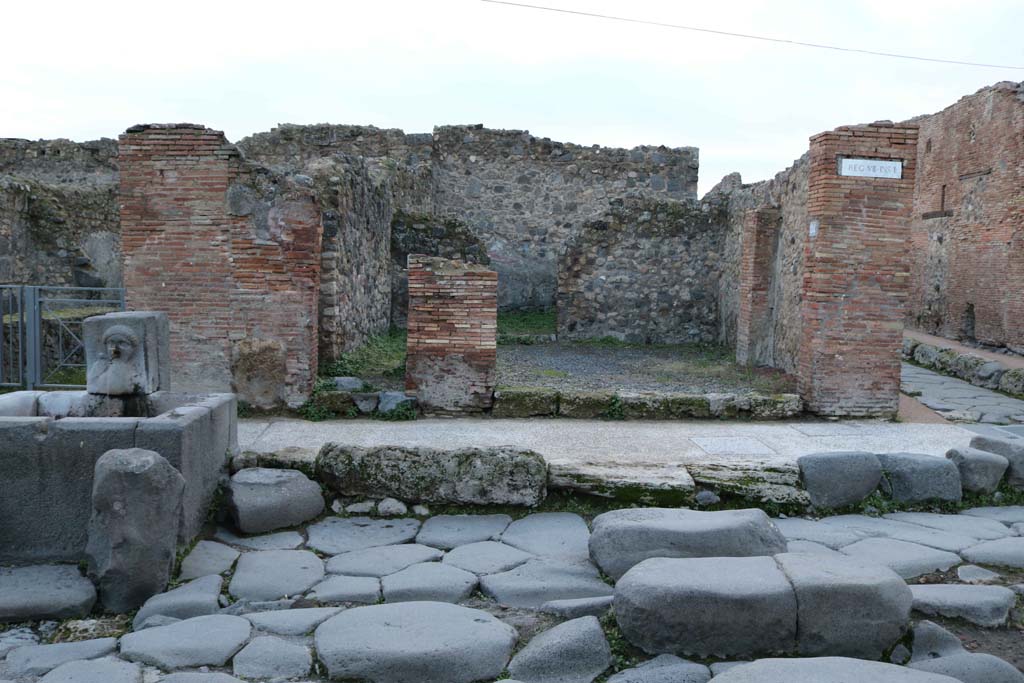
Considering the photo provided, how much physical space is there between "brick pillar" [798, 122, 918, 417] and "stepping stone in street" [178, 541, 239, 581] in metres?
5.60

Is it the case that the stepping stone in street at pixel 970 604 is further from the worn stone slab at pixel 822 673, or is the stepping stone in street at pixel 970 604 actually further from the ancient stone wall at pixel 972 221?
the ancient stone wall at pixel 972 221

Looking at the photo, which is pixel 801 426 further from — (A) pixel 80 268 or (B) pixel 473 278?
(A) pixel 80 268

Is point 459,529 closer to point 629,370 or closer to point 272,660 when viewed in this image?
point 272,660

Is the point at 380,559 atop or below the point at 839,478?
below

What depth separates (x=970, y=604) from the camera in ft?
12.2

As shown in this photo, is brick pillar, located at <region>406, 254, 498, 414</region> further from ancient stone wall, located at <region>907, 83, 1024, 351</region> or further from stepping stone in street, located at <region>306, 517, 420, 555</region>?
ancient stone wall, located at <region>907, 83, 1024, 351</region>

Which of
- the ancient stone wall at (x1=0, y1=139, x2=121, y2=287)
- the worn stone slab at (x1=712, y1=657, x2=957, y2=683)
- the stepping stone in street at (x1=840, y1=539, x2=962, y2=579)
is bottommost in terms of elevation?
the stepping stone in street at (x1=840, y1=539, x2=962, y2=579)

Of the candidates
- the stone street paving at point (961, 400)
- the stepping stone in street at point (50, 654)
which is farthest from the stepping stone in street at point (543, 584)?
the stone street paving at point (961, 400)

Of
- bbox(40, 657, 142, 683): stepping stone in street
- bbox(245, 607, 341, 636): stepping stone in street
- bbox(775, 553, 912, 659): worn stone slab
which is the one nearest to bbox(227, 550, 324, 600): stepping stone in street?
bbox(245, 607, 341, 636): stepping stone in street

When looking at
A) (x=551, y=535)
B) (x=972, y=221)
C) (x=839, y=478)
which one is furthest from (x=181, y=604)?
(x=972, y=221)

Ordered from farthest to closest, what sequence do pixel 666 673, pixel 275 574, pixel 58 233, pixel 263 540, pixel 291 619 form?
pixel 58 233
pixel 263 540
pixel 275 574
pixel 291 619
pixel 666 673

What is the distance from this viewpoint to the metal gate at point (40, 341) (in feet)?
26.0

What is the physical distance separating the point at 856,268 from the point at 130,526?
6.61 meters

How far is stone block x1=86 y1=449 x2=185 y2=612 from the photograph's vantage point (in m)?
3.86
